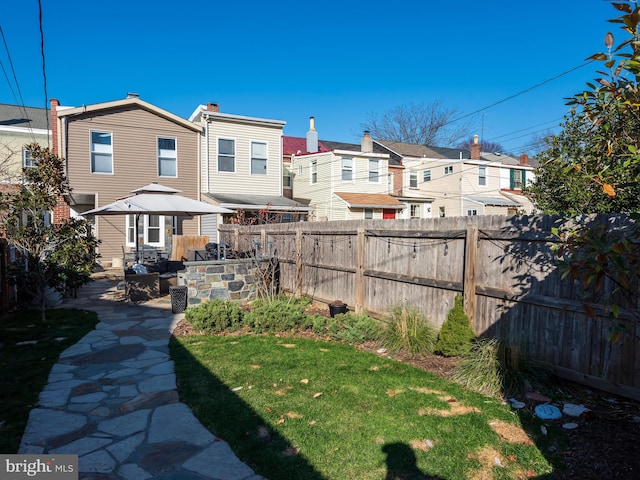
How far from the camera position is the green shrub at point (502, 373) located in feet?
13.8

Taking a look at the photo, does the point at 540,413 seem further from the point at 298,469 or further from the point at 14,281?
the point at 14,281

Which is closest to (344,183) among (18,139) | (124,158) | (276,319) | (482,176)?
(482,176)

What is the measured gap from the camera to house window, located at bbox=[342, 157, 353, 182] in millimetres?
23906

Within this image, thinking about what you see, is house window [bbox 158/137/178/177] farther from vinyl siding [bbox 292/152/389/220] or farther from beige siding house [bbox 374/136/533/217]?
beige siding house [bbox 374/136/533/217]

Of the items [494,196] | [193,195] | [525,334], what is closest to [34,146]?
[525,334]

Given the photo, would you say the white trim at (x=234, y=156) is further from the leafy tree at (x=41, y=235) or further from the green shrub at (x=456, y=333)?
the green shrub at (x=456, y=333)

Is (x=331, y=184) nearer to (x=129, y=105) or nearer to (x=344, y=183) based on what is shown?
(x=344, y=183)

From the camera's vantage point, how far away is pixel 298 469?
292 cm

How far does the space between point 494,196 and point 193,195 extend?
20.3m

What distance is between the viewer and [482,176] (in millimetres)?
28141

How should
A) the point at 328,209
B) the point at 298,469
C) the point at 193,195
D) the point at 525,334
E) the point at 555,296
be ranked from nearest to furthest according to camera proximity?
the point at 298,469 < the point at 555,296 < the point at 525,334 < the point at 193,195 < the point at 328,209

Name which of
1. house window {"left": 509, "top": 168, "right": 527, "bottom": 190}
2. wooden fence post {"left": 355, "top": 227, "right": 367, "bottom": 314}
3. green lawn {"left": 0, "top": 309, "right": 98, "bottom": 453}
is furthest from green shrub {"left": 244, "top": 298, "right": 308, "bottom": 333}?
house window {"left": 509, "top": 168, "right": 527, "bottom": 190}

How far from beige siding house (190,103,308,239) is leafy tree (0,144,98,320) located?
8.91 m

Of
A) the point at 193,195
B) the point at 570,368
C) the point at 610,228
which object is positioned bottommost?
the point at 570,368
